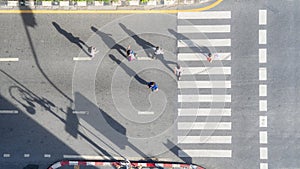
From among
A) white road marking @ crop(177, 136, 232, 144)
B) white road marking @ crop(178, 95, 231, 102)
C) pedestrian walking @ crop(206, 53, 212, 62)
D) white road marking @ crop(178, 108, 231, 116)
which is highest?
pedestrian walking @ crop(206, 53, 212, 62)

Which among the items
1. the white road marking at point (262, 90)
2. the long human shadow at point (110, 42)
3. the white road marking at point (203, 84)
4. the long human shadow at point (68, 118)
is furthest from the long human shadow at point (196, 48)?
the long human shadow at point (68, 118)

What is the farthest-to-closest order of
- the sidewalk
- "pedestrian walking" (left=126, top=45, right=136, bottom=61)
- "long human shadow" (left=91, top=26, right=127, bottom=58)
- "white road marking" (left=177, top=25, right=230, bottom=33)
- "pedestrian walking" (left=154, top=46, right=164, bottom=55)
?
"long human shadow" (left=91, top=26, right=127, bottom=58) < the sidewalk < "white road marking" (left=177, top=25, right=230, bottom=33) < "pedestrian walking" (left=126, top=45, right=136, bottom=61) < "pedestrian walking" (left=154, top=46, right=164, bottom=55)

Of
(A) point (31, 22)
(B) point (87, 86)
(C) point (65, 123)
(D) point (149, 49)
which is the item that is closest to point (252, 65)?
(D) point (149, 49)

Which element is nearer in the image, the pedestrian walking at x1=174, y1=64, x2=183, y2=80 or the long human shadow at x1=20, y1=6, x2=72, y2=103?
the pedestrian walking at x1=174, y1=64, x2=183, y2=80

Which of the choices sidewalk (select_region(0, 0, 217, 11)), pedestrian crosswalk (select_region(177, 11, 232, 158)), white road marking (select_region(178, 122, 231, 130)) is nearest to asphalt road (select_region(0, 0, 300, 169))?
pedestrian crosswalk (select_region(177, 11, 232, 158))

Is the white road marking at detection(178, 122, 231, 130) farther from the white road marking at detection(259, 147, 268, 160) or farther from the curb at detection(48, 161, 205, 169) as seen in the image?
the white road marking at detection(259, 147, 268, 160)

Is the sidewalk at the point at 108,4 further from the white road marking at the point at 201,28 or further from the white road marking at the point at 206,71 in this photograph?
the white road marking at the point at 206,71
